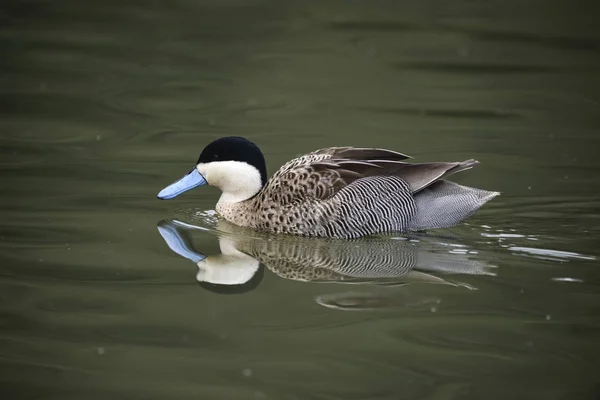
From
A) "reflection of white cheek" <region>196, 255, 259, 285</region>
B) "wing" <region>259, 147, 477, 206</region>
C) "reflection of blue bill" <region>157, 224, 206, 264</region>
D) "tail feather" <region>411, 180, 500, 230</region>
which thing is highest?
"wing" <region>259, 147, 477, 206</region>

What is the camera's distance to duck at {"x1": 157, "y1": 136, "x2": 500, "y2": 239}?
9914 millimetres

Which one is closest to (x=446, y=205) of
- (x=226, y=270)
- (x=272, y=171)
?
(x=226, y=270)

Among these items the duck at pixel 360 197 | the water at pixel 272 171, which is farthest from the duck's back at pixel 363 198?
the water at pixel 272 171

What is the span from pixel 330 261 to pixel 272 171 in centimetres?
316

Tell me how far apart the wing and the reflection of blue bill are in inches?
33.1

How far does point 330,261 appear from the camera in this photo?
30.0 ft

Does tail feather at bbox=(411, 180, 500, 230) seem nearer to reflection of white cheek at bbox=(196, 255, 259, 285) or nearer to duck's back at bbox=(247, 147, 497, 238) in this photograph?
duck's back at bbox=(247, 147, 497, 238)

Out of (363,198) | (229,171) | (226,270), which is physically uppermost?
(229,171)

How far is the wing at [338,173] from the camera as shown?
32.7ft

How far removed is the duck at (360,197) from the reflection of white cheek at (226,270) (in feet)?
2.76

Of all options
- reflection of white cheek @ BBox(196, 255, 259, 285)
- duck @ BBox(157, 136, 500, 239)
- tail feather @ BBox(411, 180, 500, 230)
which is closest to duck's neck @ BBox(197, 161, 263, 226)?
duck @ BBox(157, 136, 500, 239)

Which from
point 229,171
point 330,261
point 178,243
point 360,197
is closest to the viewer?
point 330,261

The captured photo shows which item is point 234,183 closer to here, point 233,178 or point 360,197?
point 233,178

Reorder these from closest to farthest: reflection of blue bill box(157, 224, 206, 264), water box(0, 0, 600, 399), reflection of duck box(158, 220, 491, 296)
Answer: water box(0, 0, 600, 399) → reflection of duck box(158, 220, 491, 296) → reflection of blue bill box(157, 224, 206, 264)
